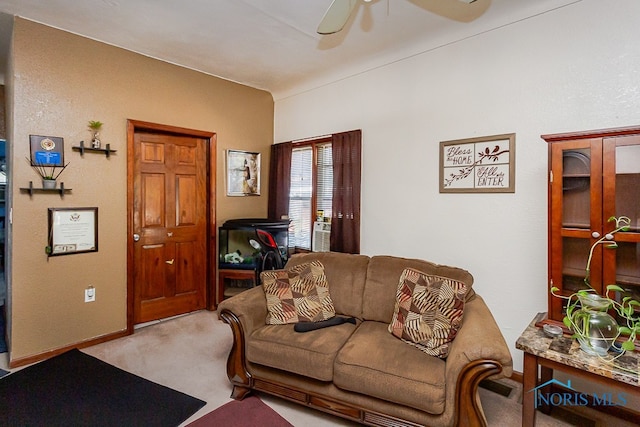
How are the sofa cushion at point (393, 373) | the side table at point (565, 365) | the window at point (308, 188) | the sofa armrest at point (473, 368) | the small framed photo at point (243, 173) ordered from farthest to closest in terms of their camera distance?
the small framed photo at point (243, 173)
the window at point (308, 188)
the sofa cushion at point (393, 373)
the sofa armrest at point (473, 368)
the side table at point (565, 365)

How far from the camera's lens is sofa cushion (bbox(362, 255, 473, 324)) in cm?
236

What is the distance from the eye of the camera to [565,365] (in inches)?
61.4

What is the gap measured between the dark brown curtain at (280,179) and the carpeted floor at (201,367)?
1.53 metres

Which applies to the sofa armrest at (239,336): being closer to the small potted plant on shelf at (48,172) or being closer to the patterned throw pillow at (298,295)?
the patterned throw pillow at (298,295)

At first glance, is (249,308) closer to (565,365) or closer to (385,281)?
(385,281)

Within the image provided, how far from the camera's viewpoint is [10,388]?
7.44 feet

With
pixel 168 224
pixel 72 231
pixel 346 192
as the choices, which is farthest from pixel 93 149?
pixel 346 192

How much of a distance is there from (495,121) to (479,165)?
36 cm

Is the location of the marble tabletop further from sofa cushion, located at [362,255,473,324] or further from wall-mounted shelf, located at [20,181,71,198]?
wall-mounted shelf, located at [20,181,71,198]

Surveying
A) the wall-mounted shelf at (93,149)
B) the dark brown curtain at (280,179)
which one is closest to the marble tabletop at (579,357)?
the dark brown curtain at (280,179)

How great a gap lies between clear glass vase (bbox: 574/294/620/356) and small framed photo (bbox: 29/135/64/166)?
3.92m

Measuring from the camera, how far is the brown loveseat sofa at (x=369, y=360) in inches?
63.1

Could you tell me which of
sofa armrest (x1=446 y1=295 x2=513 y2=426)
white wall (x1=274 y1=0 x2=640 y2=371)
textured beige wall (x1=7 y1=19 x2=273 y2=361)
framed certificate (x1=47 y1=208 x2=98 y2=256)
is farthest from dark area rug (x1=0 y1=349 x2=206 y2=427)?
white wall (x1=274 y1=0 x2=640 y2=371)

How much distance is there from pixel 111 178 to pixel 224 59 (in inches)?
65.7
